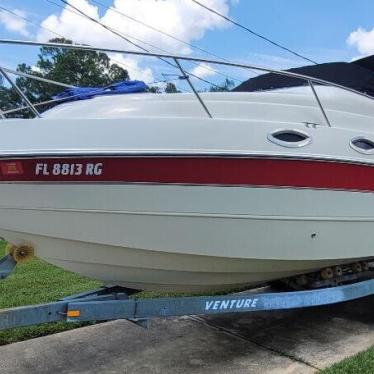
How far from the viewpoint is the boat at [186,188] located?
3.47 m

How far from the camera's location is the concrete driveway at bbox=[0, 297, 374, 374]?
4.04m

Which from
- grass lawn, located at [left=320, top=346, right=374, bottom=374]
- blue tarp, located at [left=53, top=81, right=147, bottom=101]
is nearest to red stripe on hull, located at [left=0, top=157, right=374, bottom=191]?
blue tarp, located at [left=53, top=81, right=147, bottom=101]

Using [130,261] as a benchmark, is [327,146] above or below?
above

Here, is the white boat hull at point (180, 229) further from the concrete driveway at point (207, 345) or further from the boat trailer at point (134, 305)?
the concrete driveway at point (207, 345)

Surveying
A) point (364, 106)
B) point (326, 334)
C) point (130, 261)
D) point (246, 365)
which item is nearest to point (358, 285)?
point (326, 334)

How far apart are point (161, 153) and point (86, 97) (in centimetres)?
110

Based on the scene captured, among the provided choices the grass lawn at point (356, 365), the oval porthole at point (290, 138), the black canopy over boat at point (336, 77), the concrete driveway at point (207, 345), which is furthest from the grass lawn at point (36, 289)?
the black canopy over boat at point (336, 77)

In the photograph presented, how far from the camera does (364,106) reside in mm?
4699

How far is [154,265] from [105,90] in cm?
141

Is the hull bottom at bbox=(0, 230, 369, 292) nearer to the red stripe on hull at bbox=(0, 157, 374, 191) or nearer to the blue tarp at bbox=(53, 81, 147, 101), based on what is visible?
the red stripe on hull at bbox=(0, 157, 374, 191)

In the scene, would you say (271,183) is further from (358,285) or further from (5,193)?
(5,193)

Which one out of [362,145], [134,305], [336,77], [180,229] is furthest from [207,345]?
[336,77]

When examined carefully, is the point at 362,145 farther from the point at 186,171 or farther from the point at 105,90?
the point at 105,90

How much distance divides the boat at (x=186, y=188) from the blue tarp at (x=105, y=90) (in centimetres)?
17
